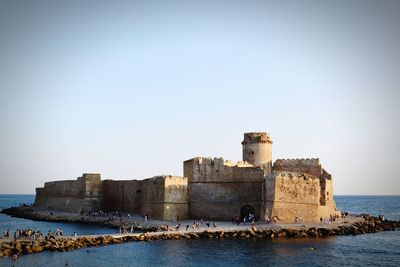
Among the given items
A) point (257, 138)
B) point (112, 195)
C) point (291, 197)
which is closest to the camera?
point (291, 197)

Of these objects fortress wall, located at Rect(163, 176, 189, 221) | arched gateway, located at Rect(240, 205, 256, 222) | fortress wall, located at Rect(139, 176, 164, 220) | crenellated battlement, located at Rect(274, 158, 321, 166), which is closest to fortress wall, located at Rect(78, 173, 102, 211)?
fortress wall, located at Rect(139, 176, 164, 220)

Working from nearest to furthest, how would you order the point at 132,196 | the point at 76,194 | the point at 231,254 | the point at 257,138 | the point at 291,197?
the point at 231,254 < the point at 291,197 < the point at 257,138 < the point at 132,196 < the point at 76,194

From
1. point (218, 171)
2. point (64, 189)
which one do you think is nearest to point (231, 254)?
point (218, 171)

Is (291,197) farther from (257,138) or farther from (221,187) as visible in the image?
(257,138)

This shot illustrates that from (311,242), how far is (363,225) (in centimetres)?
1015

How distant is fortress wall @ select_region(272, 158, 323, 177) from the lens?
43.2 metres

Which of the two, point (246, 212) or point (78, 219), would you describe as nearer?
point (246, 212)

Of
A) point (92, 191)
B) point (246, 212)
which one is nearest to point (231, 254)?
point (246, 212)

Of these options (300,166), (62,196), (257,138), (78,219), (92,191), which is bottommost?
(78,219)

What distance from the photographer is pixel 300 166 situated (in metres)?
43.7

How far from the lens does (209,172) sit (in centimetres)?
3978

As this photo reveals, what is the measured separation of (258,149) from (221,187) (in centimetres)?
575

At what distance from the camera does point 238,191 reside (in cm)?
3878

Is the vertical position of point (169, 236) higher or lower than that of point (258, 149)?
lower
